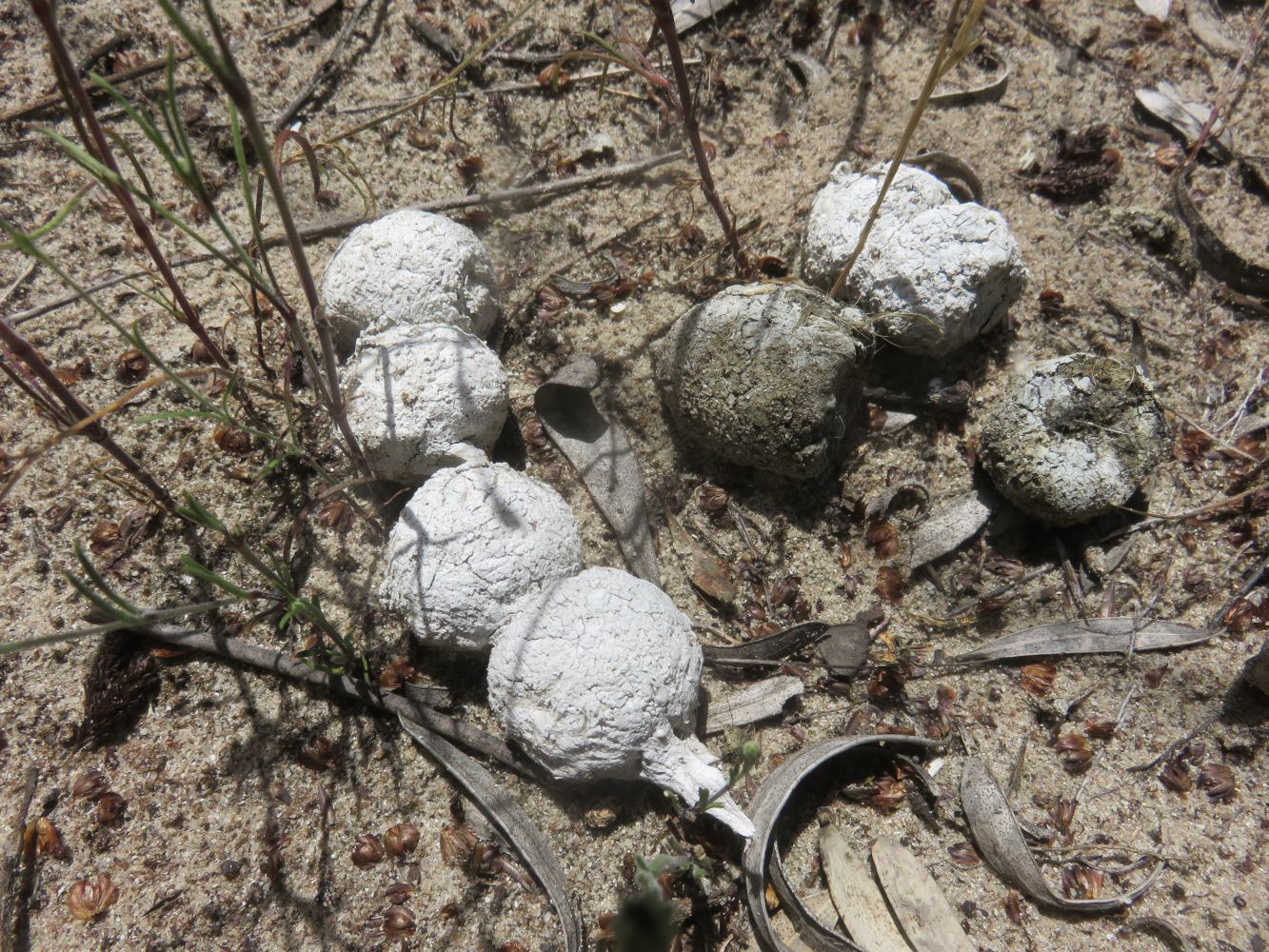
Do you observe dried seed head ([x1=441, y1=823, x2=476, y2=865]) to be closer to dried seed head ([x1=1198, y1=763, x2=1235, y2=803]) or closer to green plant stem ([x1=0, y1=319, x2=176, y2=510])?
green plant stem ([x1=0, y1=319, x2=176, y2=510])

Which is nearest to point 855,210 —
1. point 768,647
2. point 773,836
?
point 768,647

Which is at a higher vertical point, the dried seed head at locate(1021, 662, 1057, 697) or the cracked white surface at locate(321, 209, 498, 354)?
the cracked white surface at locate(321, 209, 498, 354)

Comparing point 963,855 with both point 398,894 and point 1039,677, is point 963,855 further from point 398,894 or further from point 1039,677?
point 398,894

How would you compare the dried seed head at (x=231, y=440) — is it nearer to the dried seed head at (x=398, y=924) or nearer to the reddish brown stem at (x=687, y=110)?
the dried seed head at (x=398, y=924)

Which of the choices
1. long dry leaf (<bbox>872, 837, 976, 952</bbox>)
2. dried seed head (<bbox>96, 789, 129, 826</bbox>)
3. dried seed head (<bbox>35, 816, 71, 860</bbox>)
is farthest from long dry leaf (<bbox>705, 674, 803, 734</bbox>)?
dried seed head (<bbox>35, 816, 71, 860</bbox>)

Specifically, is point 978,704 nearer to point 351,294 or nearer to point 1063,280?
point 1063,280
